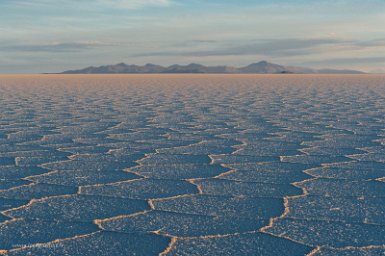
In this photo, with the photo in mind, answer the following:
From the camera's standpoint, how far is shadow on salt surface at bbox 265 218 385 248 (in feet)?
6.03

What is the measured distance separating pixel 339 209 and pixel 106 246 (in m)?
0.93

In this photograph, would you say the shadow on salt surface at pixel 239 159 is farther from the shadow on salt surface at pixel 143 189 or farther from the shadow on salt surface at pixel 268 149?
the shadow on salt surface at pixel 143 189

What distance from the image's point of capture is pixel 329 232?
76.4 inches

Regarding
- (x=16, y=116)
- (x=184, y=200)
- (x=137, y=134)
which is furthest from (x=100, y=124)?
(x=184, y=200)

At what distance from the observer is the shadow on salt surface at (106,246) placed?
1.74m

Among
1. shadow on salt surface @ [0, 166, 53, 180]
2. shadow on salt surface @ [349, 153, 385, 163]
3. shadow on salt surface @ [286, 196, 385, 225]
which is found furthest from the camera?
shadow on salt surface @ [349, 153, 385, 163]

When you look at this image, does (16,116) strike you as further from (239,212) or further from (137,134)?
(239,212)

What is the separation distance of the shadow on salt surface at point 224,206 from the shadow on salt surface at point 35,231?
0.37 m

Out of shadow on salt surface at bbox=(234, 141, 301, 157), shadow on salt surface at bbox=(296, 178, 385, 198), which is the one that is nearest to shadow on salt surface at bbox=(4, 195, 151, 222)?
shadow on salt surface at bbox=(296, 178, 385, 198)

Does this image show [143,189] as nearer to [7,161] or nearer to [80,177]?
[80,177]

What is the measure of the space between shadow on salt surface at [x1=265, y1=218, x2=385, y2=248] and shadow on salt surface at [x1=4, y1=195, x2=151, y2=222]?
1.78ft

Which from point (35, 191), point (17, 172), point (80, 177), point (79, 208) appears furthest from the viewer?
point (17, 172)

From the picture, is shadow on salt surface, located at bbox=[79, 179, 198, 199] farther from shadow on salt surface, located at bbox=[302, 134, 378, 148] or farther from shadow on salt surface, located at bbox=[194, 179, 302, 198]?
shadow on salt surface, located at bbox=[302, 134, 378, 148]

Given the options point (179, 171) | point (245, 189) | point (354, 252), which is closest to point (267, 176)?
point (245, 189)
